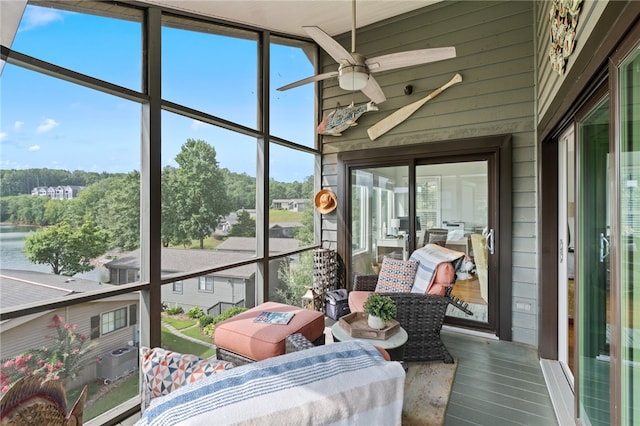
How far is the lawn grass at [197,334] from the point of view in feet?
9.80

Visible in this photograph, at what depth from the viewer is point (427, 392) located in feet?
8.32

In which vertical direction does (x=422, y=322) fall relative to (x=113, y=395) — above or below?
above

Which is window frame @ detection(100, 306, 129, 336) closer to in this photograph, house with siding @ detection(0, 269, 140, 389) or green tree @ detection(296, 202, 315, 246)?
house with siding @ detection(0, 269, 140, 389)

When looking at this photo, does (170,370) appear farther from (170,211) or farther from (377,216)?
(377,216)

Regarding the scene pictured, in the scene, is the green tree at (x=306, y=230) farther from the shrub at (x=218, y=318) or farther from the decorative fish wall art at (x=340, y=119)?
the shrub at (x=218, y=318)

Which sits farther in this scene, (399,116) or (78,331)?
(399,116)

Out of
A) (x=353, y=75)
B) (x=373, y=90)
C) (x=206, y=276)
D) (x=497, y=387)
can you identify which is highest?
(x=373, y=90)

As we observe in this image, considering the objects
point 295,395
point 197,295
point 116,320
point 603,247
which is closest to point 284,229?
point 197,295

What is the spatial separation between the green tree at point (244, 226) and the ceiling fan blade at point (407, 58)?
6.78 feet

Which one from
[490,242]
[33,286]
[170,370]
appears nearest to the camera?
[170,370]

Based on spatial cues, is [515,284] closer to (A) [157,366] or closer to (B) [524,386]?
(B) [524,386]

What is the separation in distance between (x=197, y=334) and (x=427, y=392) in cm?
213

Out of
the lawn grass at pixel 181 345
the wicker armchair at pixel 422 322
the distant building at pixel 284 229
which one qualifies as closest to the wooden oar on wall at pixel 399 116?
the distant building at pixel 284 229

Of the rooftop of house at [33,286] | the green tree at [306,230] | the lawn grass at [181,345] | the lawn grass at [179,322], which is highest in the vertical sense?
the green tree at [306,230]
